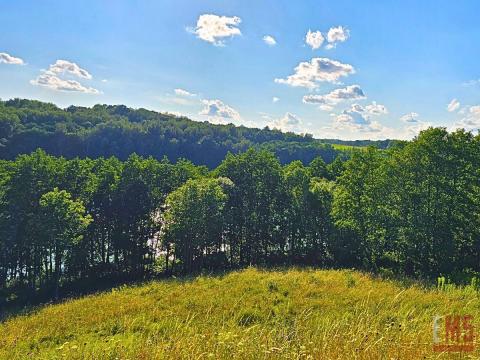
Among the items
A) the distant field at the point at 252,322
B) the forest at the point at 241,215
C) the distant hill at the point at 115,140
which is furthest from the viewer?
the distant hill at the point at 115,140

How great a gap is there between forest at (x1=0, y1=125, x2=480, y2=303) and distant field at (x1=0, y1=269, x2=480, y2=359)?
9.39 m

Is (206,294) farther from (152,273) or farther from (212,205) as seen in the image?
(152,273)

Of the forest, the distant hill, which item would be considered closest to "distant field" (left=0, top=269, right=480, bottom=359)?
the forest

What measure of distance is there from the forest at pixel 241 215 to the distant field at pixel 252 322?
9389 mm

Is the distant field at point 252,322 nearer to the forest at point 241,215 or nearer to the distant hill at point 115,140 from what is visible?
the forest at point 241,215

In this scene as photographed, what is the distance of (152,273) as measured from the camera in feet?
148

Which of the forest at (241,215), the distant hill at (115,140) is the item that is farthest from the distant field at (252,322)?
the distant hill at (115,140)

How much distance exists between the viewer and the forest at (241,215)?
30.7m

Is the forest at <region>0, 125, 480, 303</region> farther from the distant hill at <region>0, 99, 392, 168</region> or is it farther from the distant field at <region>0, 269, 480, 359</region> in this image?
the distant hill at <region>0, 99, 392, 168</region>

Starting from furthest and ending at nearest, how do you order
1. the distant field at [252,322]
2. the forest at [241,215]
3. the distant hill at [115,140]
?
the distant hill at [115,140], the forest at [241,215], the distant field at [252,322]

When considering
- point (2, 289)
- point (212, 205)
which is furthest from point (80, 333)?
point (2, 289)

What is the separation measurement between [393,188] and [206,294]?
64.0 feet

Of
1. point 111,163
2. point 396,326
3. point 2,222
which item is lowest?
point 2,222

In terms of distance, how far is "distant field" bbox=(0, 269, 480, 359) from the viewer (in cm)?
466
